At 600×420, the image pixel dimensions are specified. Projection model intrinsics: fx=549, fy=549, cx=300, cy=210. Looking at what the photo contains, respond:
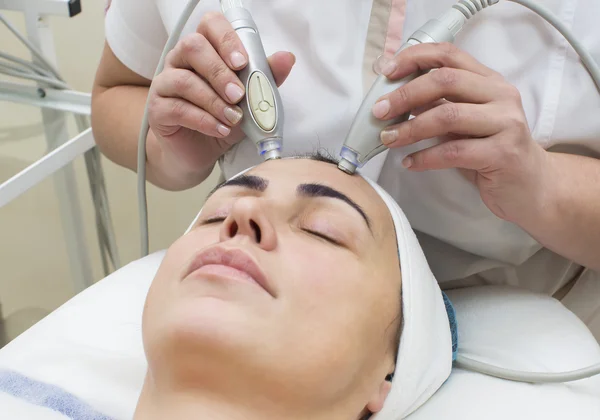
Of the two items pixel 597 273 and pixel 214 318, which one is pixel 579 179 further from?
pixel 214 318

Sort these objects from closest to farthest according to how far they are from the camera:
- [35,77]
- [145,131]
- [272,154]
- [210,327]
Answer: [210,327] < [272,154] < [145,131] < [35,77]

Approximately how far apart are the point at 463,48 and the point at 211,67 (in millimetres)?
350

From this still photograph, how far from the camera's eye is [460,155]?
65 cm

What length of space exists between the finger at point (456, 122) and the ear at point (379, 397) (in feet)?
0.98

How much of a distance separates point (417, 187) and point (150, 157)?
468mm

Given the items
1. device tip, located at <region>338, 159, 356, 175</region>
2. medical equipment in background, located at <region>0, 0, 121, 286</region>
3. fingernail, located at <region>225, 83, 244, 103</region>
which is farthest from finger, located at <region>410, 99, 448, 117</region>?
medical equipment in background, located at <region>0, 0, 121, 286</region>

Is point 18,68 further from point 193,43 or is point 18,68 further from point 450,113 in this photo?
point 450,113

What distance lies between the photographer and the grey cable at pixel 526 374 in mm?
733

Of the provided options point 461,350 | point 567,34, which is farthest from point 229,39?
point 461,350

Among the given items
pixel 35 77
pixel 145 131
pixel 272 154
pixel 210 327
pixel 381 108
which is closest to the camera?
pixel 210 327

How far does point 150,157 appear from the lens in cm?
97

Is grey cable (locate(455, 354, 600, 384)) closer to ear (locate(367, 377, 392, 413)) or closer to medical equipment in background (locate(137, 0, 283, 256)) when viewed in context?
ear (locate(367, 377, 392, 413))

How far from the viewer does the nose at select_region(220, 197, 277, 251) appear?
1.98ft

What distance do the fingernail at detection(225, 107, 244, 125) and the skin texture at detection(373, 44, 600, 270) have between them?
18 centimetres
